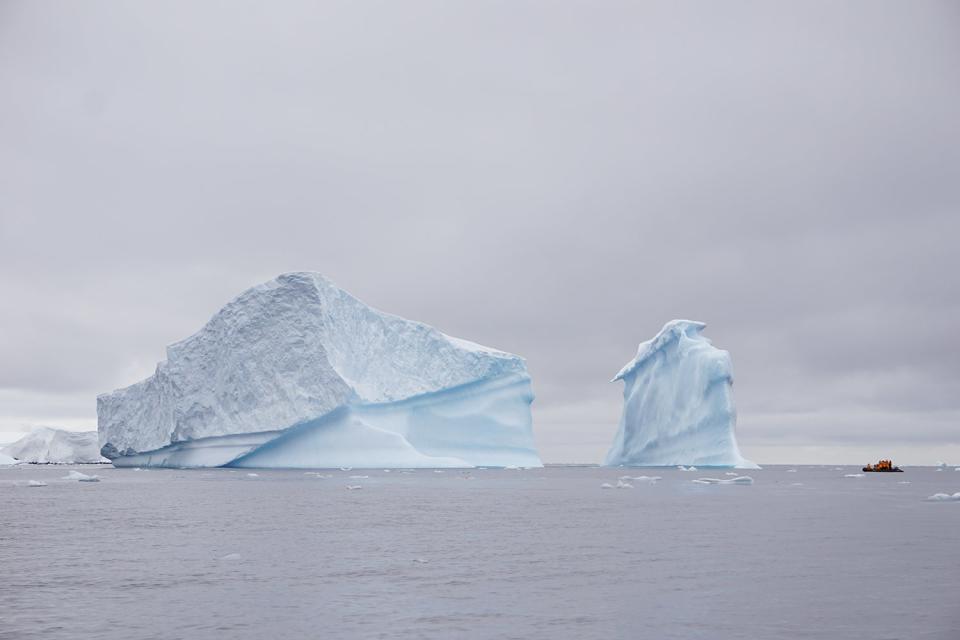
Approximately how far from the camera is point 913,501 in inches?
1191

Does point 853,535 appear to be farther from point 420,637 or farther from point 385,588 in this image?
point 420,637

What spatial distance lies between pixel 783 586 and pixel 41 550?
435 inches

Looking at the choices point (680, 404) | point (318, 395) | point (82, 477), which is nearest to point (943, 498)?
point (680, 404)

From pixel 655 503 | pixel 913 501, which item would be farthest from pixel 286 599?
pixel 913 501

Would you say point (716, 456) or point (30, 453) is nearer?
point (716, 456)

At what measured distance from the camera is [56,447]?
266ft

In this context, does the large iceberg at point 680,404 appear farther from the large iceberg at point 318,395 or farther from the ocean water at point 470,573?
the ocean water at point 470,573

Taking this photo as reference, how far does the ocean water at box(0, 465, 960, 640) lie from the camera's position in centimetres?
884

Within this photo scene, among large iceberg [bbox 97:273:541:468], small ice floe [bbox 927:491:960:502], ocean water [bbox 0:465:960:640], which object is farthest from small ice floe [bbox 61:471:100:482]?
small ice floe [bbox 927:491:960:502]

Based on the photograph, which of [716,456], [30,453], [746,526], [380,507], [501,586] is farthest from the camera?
[30,453]

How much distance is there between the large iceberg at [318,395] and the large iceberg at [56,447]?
3377 centimetres

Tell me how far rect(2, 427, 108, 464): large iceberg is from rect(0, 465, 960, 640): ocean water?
61.6 metres

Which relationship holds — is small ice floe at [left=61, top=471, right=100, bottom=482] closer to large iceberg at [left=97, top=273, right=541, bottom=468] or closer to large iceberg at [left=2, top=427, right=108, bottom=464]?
large iceberg at [left=97, top=273, right=541, bottom=468]

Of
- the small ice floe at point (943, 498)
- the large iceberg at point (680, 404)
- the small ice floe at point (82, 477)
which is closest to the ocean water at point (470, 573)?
the small ice floe at point (943, 498)
